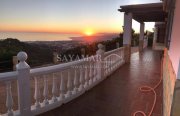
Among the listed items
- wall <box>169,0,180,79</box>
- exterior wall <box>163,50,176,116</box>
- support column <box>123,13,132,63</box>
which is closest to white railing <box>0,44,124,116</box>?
exterior wall <box>163,50,176,116</box>

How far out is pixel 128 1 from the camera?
12.1 metres

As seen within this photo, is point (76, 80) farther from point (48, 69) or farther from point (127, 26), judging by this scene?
point (127, 26)

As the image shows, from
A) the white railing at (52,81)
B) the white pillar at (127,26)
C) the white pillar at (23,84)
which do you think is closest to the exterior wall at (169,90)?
the white railing at (52,81)

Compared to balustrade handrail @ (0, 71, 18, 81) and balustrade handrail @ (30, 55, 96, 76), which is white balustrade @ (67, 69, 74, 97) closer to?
balustrade handrail @ (30, 55, 96, 76)

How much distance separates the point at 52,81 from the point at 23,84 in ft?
4.79

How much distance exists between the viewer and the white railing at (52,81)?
9.05ft

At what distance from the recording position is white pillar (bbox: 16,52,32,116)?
2.74 metres

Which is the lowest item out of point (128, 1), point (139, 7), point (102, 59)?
point (102, 59)

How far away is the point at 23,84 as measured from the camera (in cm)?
280

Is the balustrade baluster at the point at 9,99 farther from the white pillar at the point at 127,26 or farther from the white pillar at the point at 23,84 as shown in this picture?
the white pillar at the point at 127,26

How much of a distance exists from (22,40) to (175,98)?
52.5 feet

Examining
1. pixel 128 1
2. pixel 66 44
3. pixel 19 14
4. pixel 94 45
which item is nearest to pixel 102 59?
pixel 128 1

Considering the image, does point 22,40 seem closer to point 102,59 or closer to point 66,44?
point 66,44

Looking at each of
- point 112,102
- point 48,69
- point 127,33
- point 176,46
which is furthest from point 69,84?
point 127,33
